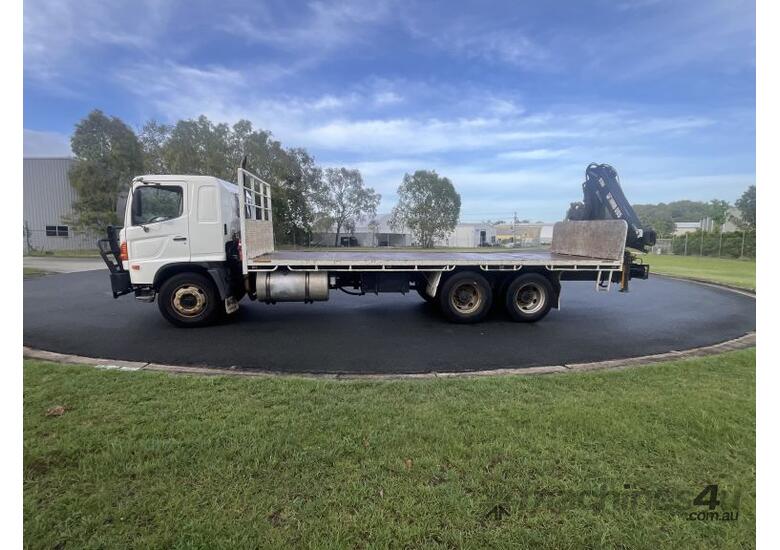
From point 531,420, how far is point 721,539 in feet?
4.53

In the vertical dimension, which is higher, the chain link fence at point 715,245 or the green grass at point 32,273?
the chain link fence at point 715,245

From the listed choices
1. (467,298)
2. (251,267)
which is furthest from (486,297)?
(251,267)

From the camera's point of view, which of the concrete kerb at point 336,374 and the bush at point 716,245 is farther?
the bush at point 716,245

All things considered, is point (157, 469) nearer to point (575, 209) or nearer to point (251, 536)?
point (251, 536)

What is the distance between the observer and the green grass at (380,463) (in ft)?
7.25

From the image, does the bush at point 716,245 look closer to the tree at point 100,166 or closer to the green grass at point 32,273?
the green grass at point 32,273

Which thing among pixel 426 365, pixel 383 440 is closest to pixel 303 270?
pixel 426 365

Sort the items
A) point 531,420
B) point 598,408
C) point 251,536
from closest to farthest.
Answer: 1. point 251,536
2. point 531,420
3. point 598,408

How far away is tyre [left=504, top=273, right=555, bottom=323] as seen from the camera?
7758 millimetres

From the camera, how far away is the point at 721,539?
7.24 feet

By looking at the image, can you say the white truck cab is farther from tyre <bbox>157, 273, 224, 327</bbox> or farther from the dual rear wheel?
the dual rear wheel

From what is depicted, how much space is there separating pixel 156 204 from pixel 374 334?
451 cm

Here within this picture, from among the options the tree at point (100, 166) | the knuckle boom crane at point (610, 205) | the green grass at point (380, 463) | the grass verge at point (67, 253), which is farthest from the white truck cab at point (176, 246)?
the tree at point (100, 166)

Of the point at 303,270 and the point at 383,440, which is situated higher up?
the point at 303,270
